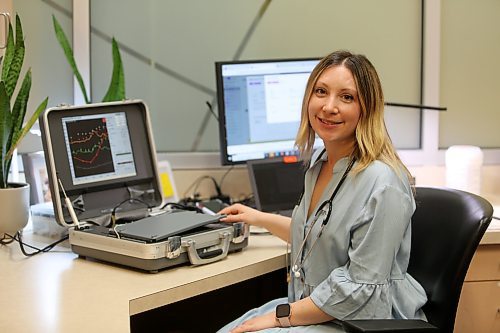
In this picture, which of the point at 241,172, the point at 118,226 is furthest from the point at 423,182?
the point at 118,226

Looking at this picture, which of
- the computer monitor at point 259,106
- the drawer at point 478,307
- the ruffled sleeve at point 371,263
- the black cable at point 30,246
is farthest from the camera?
the computer monitor at point 259,106

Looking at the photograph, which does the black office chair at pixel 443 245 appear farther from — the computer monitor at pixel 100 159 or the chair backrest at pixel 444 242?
the computer monitor at pixel 100 159

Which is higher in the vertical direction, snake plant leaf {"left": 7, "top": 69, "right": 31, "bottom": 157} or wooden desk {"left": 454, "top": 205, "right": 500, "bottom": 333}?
snake plant leaf {"left": 7, "top": 69, "right": 31, "bottom": 157}

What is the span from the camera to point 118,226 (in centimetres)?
194

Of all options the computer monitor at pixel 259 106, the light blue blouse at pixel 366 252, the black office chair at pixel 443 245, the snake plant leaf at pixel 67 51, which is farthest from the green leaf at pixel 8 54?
the black office chair at pixel 443 245

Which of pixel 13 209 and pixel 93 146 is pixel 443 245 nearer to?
pixel 93 146

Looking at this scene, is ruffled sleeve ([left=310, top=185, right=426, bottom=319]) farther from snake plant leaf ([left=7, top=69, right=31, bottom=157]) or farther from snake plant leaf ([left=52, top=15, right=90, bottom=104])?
snake plant leaf ([left=52, top=15, right=90, bottom=104])

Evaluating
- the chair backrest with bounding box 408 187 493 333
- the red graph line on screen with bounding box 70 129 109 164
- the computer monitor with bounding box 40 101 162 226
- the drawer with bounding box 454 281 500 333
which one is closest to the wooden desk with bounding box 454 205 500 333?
the drawer with bounding box 454 281 500 333

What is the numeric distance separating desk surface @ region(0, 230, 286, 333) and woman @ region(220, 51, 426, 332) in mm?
160

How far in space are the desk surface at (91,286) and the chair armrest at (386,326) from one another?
1.44 feet

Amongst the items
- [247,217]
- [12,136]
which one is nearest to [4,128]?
[12,136]

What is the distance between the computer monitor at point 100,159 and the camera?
6.73ft

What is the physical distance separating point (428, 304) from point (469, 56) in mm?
1488

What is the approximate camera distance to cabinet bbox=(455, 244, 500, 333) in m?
2.19
